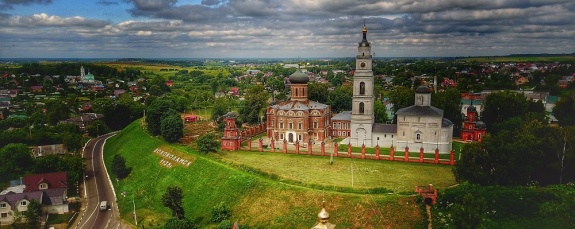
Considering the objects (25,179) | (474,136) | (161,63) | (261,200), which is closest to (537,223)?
(261,200)

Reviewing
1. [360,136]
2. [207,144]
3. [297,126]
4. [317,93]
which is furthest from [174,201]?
[317,93]

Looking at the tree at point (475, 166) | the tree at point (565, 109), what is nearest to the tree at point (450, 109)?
the tree at point (565, 109)

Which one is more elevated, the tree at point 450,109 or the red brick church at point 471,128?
the tree at point 450,109

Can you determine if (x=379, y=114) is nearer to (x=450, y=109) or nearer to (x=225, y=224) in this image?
(x=450, y=109)

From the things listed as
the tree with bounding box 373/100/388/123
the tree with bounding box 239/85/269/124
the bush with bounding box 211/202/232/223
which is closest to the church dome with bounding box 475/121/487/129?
the tree with bounding box 373/100/388/123

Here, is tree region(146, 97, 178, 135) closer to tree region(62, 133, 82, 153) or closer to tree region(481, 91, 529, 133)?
tree region(62, 133, 82, 153)

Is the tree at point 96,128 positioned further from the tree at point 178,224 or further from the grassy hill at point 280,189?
the tree at point 178,224

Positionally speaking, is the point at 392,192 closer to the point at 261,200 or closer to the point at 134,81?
the point at 261,200
